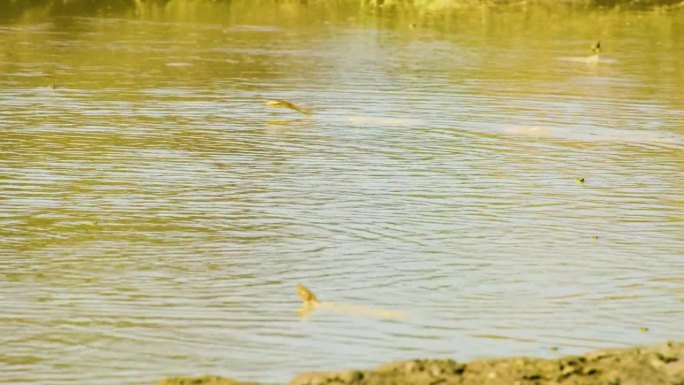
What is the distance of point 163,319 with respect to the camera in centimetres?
721

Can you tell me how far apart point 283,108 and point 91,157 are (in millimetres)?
3765

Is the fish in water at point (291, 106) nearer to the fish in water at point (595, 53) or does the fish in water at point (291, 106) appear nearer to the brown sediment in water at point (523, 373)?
the fish in water at point (595, 53)

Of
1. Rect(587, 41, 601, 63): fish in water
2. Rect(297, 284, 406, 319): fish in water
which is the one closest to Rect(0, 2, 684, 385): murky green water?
Rect(297, 284, 406, 319): fish in water

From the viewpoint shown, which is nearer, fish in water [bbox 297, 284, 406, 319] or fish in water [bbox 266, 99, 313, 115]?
fish in water [bbox 297, 284, 406, 319]

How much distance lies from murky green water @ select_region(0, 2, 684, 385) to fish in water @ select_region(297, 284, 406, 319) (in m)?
0.08

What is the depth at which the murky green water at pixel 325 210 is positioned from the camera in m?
6.95

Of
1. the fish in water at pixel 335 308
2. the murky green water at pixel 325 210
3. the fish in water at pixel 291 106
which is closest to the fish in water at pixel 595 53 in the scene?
the murky green water at pixel 325 210

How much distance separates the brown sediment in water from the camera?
5617 mm

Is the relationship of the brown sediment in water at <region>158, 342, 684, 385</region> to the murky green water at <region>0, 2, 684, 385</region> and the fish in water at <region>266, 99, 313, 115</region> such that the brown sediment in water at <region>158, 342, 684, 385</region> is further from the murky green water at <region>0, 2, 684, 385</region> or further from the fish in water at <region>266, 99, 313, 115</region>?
the fish in water at <region>266, 99, 313, 115</region>

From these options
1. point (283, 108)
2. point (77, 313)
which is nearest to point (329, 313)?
point (77, 313)

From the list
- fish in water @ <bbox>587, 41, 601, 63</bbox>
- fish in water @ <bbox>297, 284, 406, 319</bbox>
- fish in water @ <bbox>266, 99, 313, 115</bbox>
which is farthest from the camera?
fish in water @ <bbox>587, 41, 601, 63</bbox>

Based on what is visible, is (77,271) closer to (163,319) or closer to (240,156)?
(163,319)

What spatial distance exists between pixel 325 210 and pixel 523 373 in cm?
456

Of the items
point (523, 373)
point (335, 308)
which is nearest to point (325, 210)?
point (335, 308)
